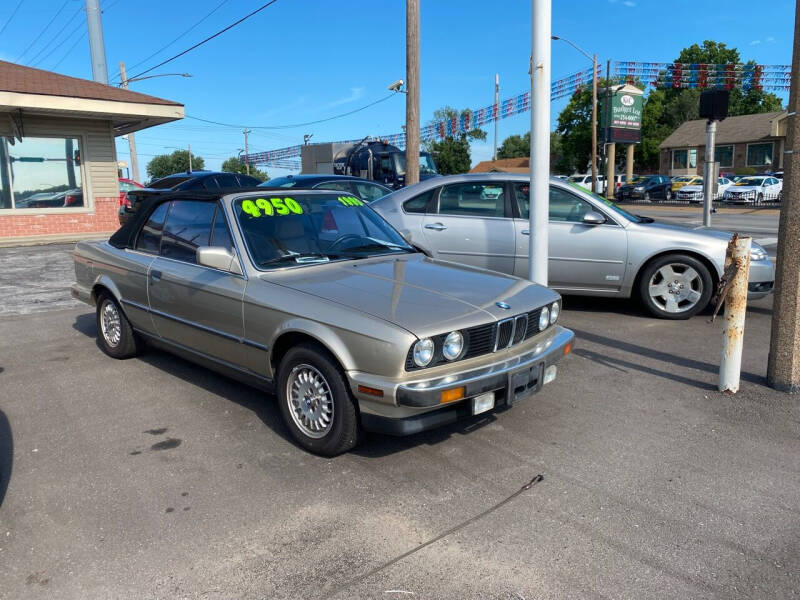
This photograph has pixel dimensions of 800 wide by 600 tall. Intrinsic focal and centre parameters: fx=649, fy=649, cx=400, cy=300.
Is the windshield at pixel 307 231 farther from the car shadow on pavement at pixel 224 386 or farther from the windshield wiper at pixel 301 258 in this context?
the car shadow on pavement at pixel 224 386

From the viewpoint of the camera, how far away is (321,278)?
412cm

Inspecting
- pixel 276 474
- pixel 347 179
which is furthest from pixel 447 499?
pixel 347 179

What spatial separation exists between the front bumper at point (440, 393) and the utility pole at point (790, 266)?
215 centimetres

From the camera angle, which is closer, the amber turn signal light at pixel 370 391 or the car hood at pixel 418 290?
the amber turn signal light at pixel 370 391

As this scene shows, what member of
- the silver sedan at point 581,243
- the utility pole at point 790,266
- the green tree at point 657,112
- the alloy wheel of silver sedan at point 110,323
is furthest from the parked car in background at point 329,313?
the green tree at point 657,112

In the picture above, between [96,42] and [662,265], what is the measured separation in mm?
21419

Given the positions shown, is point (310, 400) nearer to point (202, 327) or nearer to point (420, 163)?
point (202, 327)

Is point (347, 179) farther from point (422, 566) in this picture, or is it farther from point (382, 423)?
point (422, 566)

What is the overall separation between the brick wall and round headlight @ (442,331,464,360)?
15599 mm

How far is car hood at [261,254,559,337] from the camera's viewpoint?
11.6 feet

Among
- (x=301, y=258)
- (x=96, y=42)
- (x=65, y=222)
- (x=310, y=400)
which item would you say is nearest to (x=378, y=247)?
(x=301, y=258)

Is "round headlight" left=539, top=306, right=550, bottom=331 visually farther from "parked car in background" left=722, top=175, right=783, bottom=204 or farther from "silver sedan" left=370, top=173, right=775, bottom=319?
"parked car in background" left=722, top=175, right=783, bottom=204

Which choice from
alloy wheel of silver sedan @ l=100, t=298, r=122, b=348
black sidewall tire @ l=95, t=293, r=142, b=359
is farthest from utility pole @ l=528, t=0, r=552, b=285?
alloy wheel of silver sedan @ l=100, t=298, r=122, b=348

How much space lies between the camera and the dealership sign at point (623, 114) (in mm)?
47875
